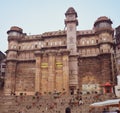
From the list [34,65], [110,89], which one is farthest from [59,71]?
[110,89]

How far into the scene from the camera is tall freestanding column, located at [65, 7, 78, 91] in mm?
44366

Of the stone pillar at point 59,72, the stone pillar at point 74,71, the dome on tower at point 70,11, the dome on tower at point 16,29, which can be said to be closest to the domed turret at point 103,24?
the dome on tower at point 70,11

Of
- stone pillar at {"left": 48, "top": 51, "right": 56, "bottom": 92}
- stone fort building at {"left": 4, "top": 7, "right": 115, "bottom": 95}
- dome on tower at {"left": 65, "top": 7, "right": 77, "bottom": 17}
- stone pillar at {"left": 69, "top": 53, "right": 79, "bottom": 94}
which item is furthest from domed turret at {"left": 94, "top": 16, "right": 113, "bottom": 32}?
stone pillar at {"left": 48, "top": 51, "right": 56, "bottom": 92}

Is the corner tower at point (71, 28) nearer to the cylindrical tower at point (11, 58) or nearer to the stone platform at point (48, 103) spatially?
the cylindrical tower at point (11, 58)

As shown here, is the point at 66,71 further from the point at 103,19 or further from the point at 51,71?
the point at 103,19

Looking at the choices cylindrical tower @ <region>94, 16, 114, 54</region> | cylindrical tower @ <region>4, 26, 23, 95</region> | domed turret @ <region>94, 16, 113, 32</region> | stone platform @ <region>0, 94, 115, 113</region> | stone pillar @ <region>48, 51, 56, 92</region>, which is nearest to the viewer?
stone platform @ <region>0, 94, 115, 113</region>

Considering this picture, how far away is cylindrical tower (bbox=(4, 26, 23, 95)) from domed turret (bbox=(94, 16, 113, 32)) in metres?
17.4

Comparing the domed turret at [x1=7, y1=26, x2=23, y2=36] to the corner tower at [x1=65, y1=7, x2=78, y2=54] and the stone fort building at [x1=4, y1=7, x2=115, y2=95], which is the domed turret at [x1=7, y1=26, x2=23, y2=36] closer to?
the stone fort building at [x1=4, y1=7, x2=115, y2=95]

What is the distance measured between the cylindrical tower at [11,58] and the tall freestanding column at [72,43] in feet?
38.0

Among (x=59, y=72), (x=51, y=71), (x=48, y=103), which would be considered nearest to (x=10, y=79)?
(x=51, y=71)

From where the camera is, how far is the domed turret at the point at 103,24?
4588 centimetres

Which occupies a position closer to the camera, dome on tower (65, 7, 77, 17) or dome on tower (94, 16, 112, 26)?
dome on tower (94, 16, 112, 26)

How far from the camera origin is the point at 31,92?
46156mm

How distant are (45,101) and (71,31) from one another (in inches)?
742
